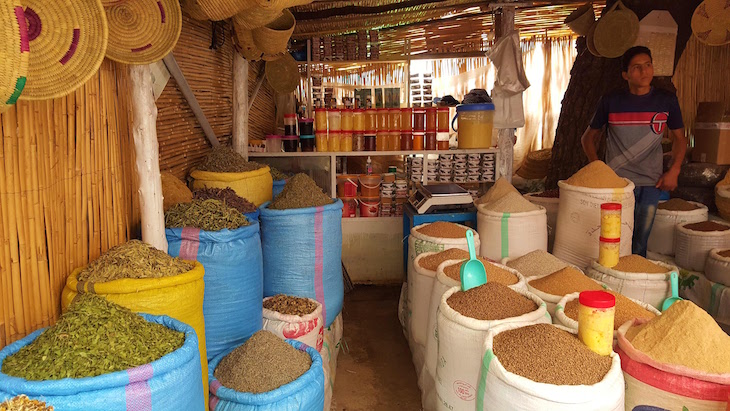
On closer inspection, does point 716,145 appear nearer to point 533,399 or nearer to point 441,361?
point 441,361

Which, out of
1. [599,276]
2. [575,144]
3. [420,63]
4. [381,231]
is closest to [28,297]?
[599,276]

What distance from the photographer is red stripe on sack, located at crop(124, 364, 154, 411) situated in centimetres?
126

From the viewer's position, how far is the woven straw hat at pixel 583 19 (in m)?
4.46

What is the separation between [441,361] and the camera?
1857 millimetres

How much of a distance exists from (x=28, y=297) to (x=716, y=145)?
440cm

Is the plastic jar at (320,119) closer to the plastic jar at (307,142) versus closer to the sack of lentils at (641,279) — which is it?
the plastic jar at (307,142)

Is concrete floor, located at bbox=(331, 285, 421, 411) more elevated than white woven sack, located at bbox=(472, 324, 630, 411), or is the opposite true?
white woven sack, located at bbox=(472, 324, 630, 411)

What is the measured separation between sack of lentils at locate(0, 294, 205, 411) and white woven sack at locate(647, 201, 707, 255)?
3015 millimetres

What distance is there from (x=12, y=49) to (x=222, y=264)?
4.18 feet

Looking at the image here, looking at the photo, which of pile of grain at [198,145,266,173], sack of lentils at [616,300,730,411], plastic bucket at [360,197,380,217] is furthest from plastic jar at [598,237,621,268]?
plastic bucket at [360,197,380,217]

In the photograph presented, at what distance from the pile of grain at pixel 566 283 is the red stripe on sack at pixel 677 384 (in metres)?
0.57

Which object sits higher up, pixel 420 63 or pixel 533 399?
pixel 420 63

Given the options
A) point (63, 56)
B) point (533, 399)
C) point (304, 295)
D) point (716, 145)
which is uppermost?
point (63, 56)

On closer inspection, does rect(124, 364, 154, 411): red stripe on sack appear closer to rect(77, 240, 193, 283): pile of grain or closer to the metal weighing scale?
rect(77, 240, 193, 283): pile of grain
